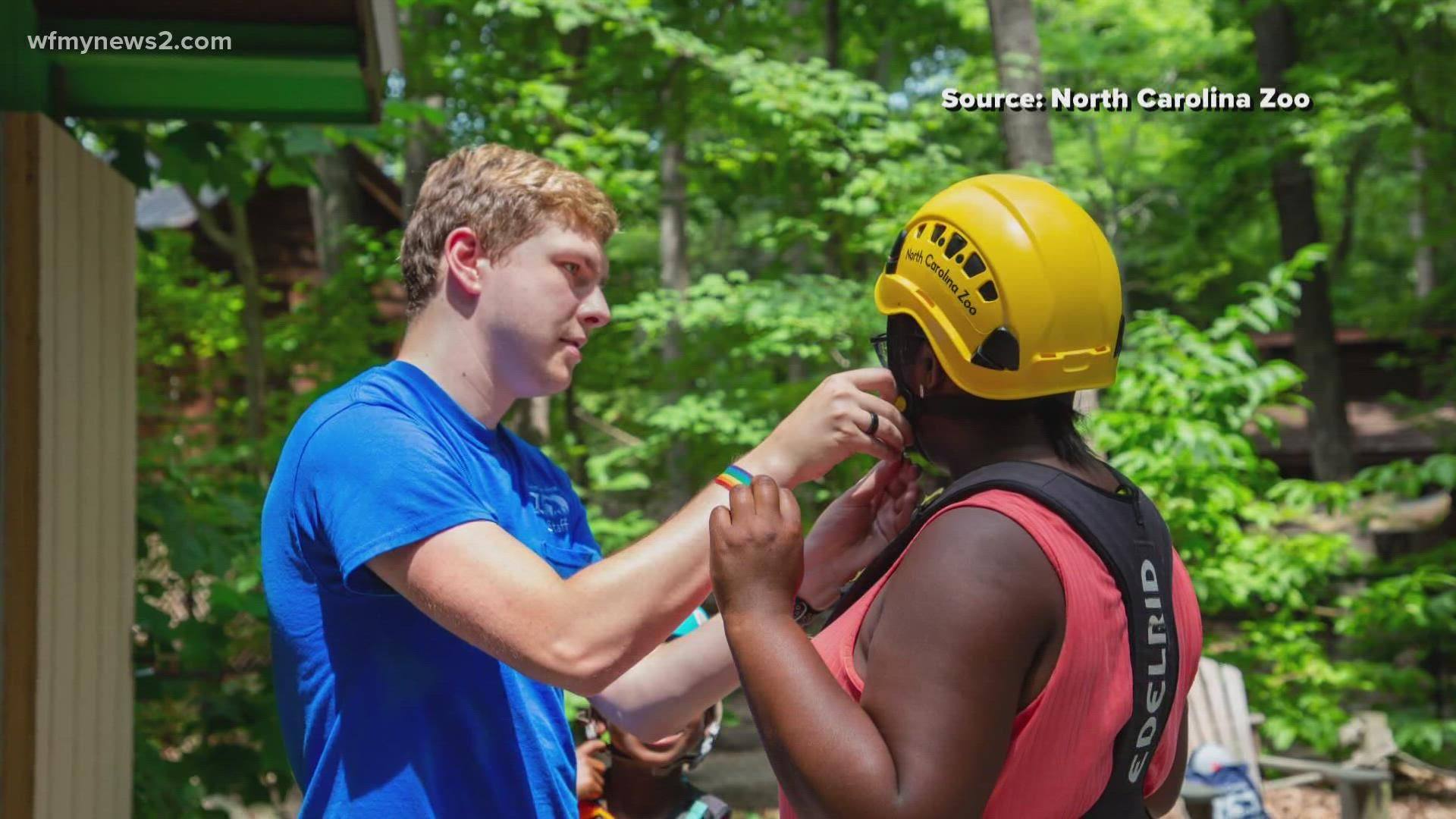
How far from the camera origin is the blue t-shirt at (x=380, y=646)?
1646 mm

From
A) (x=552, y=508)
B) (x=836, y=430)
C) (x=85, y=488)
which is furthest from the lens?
(x=85, y=488)

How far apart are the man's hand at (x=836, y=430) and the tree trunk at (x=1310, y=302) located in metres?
12.6

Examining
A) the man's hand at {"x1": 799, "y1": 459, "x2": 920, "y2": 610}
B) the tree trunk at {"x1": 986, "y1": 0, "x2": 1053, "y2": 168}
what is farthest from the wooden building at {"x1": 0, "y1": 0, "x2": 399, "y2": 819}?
the tree trunk at {"x1": 986, "y1": 0, "x2": 1053, "y2": 168}

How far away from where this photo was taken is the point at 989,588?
4.28 feet

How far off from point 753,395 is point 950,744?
6.09 metres

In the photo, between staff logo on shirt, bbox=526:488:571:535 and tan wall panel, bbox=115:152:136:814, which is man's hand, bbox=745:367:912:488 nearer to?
staff logo on shirt, bbox=526:488:571:535

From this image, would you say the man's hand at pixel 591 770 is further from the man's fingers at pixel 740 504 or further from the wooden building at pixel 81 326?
the man's fingers at pixel 740 504

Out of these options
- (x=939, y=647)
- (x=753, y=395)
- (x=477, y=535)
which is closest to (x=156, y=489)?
(x=477, y=535)

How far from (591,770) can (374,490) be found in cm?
172

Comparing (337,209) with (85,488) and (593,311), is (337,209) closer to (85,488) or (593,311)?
(85,488)

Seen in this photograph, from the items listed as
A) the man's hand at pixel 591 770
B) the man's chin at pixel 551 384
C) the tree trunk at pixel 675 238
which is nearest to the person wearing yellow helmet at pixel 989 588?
the man's chin at pixel 551 384

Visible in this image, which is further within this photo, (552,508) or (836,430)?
(552,508)

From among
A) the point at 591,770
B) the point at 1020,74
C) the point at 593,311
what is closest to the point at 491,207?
the point at 593,311

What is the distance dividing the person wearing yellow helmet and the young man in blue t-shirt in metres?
0.18
